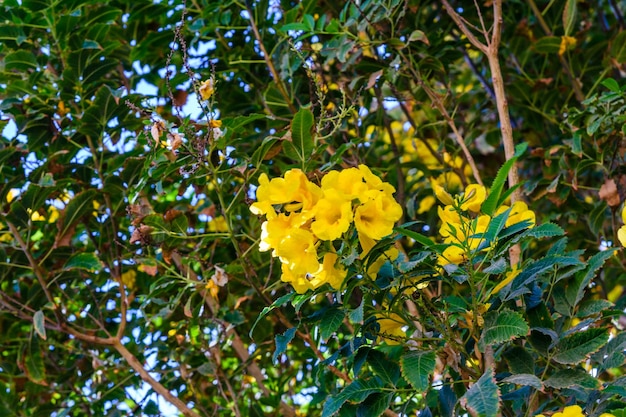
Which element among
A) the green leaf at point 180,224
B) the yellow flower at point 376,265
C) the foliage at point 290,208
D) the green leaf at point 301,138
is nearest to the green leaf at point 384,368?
the foliage at point 290,208

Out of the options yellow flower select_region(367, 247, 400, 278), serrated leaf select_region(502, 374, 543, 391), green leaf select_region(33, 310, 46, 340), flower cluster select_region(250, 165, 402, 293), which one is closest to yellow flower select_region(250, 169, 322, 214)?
flower cluster select_region(250, 165, 402, 293)

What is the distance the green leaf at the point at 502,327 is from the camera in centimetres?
113

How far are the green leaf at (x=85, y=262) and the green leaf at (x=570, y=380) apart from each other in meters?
1.15

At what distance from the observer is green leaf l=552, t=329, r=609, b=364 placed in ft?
3.91

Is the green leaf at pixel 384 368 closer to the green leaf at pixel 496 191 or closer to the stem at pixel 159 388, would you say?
the green leaf at pixel 496 191

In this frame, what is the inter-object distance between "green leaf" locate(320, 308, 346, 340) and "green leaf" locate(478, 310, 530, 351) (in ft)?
0.71

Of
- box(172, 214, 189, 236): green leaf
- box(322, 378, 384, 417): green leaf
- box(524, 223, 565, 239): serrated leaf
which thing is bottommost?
box(322, 378, 384, 417): green leaf

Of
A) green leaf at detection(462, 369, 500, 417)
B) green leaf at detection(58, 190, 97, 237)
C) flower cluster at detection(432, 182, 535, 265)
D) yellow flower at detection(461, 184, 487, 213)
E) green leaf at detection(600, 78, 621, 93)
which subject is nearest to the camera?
green leaf at detection(462, 369, 500, 417)

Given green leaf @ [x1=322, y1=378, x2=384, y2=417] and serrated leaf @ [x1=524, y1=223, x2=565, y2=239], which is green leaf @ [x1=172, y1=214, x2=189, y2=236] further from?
serrated leaf @ [x1=524, y1=223, x2=565, y2=239]

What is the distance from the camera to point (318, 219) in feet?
3.91

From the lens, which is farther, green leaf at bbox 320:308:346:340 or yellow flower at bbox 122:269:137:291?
yellow flower at bbox 122:269:137:291

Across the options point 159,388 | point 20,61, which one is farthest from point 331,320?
point 20,61

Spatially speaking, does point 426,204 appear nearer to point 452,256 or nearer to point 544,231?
point 452,256

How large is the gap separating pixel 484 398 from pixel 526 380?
92 mm
